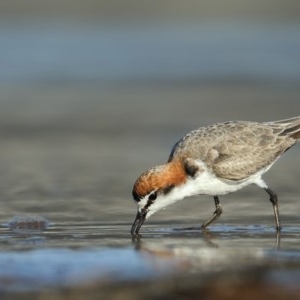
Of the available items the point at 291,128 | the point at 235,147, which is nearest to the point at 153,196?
the point at 235,147

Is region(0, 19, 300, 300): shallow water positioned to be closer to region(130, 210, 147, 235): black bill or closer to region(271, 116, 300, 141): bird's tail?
region(130, 210, 147, 235): black bill

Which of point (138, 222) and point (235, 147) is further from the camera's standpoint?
point (235, 147)

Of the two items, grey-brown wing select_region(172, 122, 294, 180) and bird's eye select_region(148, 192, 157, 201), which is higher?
grey-brown wing select_region(172, 122, 294, 180)

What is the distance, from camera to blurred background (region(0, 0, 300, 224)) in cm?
1638

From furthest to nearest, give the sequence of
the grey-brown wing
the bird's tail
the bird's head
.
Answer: the bird's tail
the grey-brown wing
the bird's head

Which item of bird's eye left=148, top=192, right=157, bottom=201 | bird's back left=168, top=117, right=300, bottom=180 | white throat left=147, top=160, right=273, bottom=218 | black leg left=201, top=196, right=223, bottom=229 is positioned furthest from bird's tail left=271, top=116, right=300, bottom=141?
bird's eye left=148, top=192, right=157, bottom=201

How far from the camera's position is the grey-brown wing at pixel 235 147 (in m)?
12.9

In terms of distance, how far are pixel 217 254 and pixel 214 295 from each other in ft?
7.18

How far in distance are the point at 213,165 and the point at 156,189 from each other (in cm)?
85

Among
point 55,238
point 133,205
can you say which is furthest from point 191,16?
point 55,238

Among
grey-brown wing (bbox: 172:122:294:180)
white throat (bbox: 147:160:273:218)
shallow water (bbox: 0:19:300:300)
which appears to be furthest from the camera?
grey-brown wing (bbox: 172:122:294:180)

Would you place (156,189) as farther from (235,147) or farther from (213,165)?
(235,147)

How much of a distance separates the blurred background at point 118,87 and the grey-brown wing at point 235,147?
1.20 m

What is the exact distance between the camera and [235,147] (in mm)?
13156
